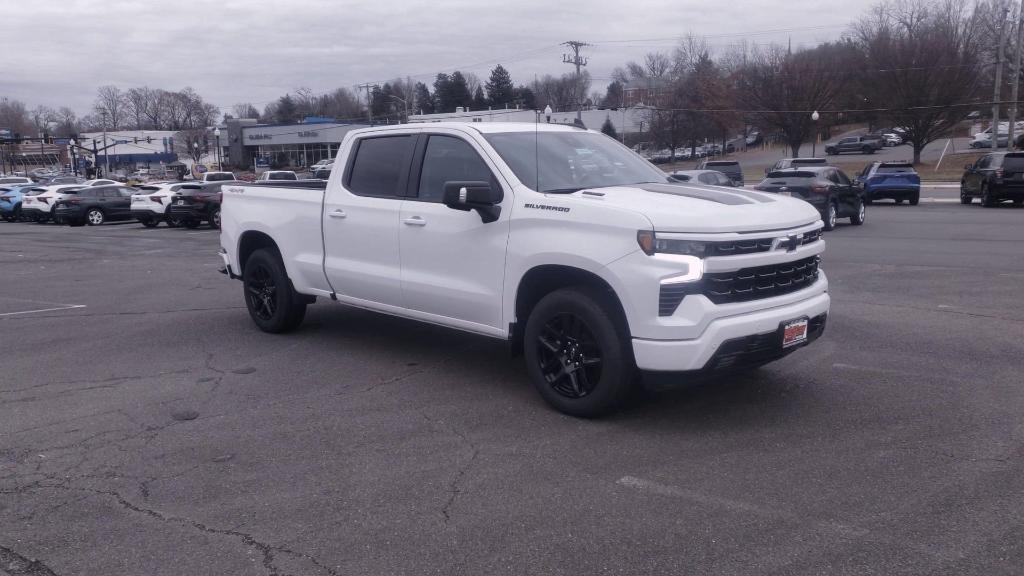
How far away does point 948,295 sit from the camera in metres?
10.5

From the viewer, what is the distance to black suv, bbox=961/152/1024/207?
85.9 feet

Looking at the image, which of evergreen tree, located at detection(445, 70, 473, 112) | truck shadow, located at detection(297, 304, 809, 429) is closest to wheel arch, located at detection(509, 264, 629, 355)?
truck shadow, located at detection(297, 304, 809, 429)

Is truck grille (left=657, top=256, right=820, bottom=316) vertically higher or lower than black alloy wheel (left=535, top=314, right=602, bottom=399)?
higher

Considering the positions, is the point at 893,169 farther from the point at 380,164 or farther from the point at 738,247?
the point at 738,247

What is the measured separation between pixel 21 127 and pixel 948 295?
483 feet

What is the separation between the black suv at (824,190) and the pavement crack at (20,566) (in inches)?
686

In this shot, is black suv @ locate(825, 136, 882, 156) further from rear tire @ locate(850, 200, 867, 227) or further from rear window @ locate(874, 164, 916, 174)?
rear tire @ locate(850, 200, 867, 227)

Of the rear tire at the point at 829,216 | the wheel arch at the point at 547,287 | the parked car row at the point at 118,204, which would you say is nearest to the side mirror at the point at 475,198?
the wheel arch at the point at 547,287

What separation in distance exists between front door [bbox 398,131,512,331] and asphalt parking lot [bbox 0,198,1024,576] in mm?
686

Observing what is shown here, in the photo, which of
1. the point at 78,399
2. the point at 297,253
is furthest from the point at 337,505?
the point at 297,253

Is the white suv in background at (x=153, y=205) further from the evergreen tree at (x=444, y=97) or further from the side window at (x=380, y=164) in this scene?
the evergreen tree at (x=444, y=97)

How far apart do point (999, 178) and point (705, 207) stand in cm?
2497

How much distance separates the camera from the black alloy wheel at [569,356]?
576 cm

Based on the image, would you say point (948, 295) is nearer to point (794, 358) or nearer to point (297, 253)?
point (794, 358)
